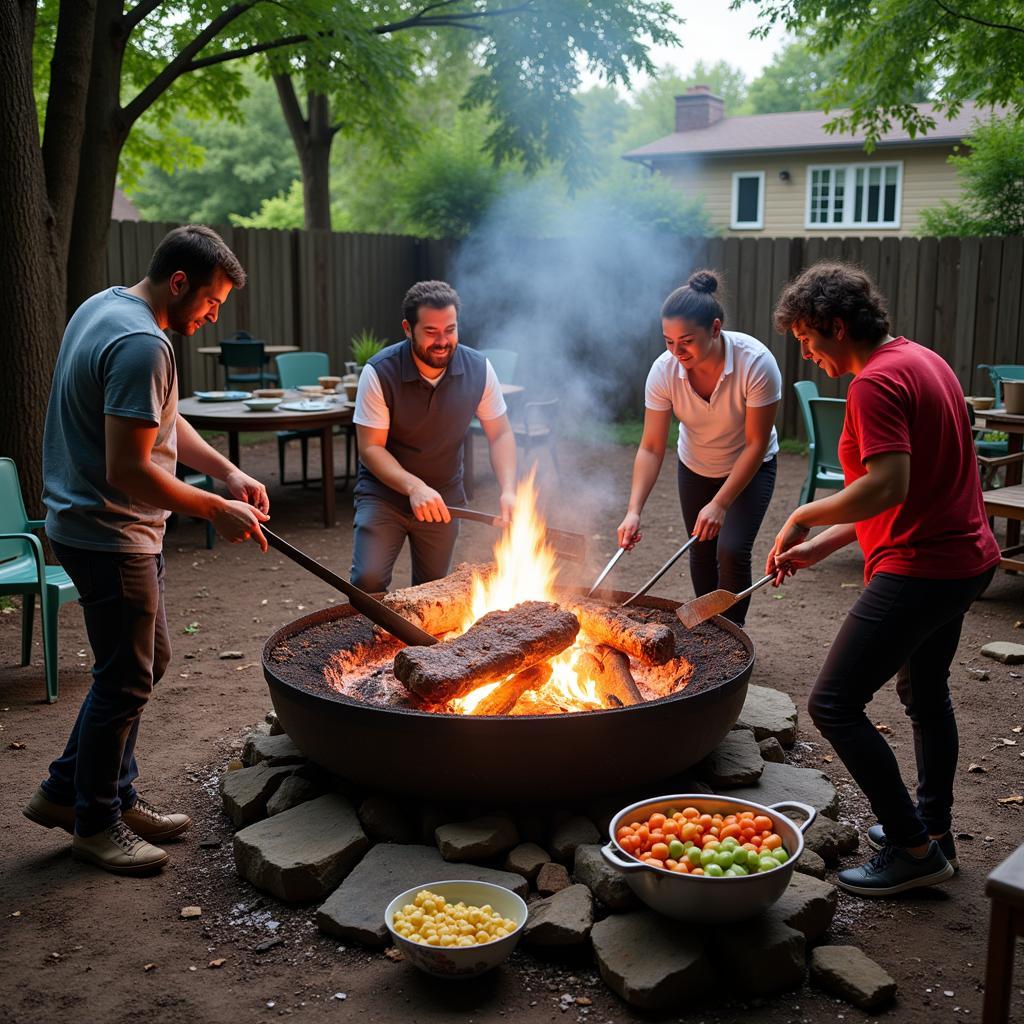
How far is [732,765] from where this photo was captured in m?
3.71

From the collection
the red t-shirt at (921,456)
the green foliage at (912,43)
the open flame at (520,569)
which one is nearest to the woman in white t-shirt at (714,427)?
the open flame at (520,569)

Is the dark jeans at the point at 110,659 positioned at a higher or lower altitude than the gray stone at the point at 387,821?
higher

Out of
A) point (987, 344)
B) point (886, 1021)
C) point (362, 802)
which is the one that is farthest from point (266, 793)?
point (987, 344)

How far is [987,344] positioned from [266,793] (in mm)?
10413

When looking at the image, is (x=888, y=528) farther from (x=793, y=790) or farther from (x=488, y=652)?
(x=488, y=652)

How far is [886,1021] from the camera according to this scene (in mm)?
2625

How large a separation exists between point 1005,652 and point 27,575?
16.0 ft

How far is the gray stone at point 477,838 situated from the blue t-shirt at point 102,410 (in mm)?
1274

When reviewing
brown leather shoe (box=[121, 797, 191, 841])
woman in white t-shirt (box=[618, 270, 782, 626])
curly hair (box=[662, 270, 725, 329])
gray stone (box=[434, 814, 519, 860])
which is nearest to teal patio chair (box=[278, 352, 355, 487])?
woman in white t-shirt (box=[618, 270, 782, 626])

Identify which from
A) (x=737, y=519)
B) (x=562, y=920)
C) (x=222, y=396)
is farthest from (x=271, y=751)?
(x=222, y=396)

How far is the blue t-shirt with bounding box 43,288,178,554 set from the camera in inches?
115

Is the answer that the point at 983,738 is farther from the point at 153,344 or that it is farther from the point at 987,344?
the point at 987,344

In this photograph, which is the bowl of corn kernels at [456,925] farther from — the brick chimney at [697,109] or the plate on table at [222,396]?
the brick chimney at [697,109]

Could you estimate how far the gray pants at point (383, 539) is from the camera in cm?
443
